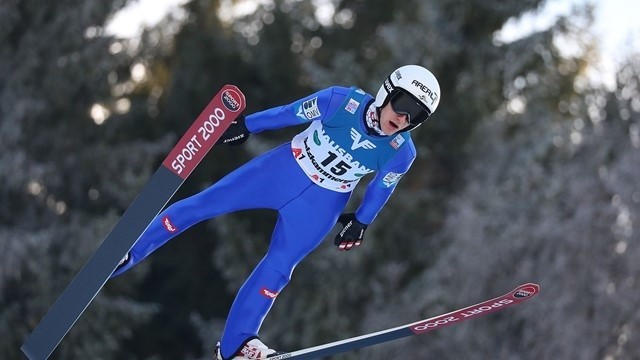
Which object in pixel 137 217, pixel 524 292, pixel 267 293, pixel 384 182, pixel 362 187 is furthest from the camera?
pixel 362 187

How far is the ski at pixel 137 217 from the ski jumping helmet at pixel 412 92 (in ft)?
1.84

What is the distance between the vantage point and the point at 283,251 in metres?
5.19

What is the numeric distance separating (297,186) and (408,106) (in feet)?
2.08

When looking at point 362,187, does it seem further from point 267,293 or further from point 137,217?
point 137,217

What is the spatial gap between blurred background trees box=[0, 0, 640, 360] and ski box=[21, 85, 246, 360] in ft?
28.2

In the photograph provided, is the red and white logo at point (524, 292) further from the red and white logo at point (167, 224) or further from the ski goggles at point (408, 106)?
the red and white logo at point (167, 224)

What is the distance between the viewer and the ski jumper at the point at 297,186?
4.98m

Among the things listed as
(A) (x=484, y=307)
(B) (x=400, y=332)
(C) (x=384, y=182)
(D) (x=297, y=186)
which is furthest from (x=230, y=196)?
(A) (x=484, y=307)

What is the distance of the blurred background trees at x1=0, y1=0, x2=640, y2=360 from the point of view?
540 inches

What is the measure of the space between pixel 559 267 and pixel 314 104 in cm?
927

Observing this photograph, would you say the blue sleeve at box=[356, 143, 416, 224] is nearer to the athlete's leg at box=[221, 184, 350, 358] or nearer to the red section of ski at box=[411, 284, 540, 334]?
the athlete's leg at box=[221, 184, 350, 358]

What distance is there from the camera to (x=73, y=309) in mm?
4848

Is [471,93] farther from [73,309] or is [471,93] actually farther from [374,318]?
[73,309]

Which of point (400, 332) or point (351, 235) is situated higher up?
point (351, 235)
